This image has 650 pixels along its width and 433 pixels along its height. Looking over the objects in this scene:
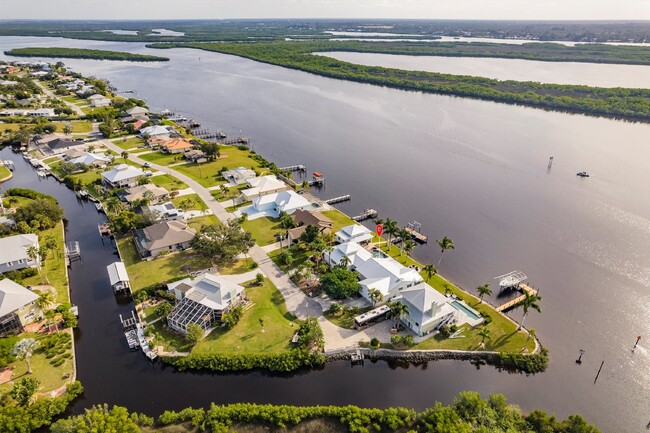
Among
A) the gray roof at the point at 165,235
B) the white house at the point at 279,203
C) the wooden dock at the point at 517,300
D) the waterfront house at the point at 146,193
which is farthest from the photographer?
the waterfront house at the point at 146,193

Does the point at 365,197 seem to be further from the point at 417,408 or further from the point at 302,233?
the point at 417,408

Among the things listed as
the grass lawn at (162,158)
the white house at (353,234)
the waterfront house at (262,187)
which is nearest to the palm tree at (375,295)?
the white house at (353,234)

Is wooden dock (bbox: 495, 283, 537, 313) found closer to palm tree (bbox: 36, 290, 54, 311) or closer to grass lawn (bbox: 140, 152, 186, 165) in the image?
palm tree (bbox: 36, 290, 54, 311)

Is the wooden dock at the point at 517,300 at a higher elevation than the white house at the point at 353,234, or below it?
below

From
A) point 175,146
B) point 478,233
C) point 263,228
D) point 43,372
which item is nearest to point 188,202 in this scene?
point 263,228

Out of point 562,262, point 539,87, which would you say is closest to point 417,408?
point 562,262

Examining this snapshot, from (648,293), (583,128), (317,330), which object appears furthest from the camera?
(583,128)

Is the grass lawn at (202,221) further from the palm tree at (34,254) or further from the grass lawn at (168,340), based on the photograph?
the grass lawn at (168,340)
